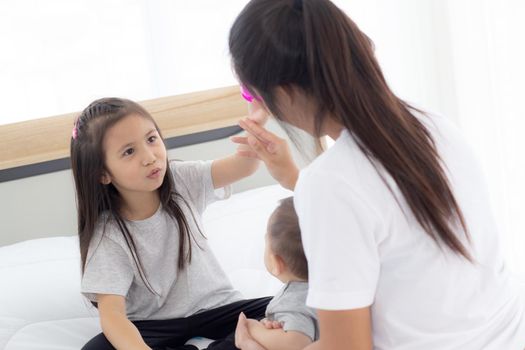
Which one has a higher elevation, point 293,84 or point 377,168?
point 293,84

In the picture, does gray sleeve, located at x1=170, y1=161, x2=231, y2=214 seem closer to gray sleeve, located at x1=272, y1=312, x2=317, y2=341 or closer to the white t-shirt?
gray sleeve, located at x1=272, y1=312, x2=317, y2=341

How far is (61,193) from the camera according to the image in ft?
7.37

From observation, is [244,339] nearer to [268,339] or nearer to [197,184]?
[268,339]

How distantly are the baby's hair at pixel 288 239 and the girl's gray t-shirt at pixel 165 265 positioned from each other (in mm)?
358

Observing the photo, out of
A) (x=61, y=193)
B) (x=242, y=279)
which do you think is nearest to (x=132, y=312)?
(x=242, y=279)

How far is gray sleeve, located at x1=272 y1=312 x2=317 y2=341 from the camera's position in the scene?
4.06 ft

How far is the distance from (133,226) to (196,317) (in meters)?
0.24

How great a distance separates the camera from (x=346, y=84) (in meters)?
0.94

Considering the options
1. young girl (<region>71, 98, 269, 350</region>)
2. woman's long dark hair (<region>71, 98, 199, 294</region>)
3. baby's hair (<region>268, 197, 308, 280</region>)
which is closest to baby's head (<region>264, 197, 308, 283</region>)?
baby's hair (<region>268, 197, 308, 280</region>)

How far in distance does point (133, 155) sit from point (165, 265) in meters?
0.27

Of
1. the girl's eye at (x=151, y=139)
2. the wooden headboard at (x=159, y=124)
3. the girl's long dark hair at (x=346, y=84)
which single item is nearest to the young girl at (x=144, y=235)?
the girl's eye at (x=151, y=139)

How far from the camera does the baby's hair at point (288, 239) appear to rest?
49.4 inches

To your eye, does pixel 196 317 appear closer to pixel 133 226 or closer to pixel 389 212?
pixel 133 226

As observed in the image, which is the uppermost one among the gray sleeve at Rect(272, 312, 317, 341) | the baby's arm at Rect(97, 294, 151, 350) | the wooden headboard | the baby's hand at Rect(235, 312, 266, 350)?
the wooden headboard
